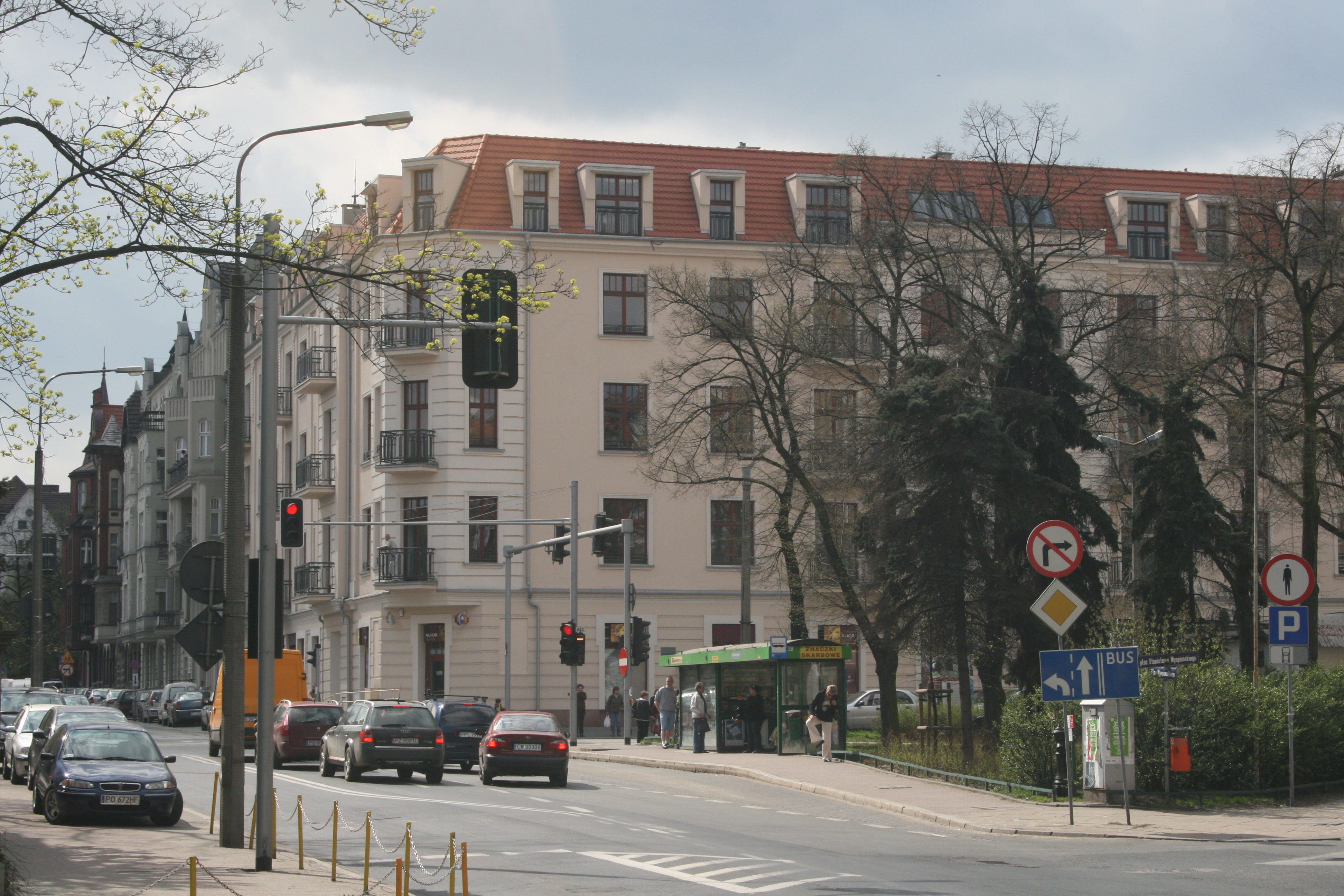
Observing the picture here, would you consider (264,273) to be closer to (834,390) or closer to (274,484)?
(274,484)

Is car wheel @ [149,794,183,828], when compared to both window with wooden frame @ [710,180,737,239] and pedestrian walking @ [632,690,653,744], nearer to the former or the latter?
pedestrian walking @ [632,690,653,744]

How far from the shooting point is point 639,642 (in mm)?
41156

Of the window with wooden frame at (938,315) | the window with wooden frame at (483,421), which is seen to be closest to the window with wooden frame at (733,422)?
the window with wooden frame at (938,315)

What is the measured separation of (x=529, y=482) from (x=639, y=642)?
1176 centimetres

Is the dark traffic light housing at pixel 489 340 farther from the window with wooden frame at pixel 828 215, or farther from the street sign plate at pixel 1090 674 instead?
the window with wooden frame at pixel 828 215

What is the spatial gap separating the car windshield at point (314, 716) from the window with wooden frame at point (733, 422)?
11.5 meters

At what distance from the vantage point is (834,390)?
3953 cm

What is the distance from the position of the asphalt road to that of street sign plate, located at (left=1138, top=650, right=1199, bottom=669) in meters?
3.36

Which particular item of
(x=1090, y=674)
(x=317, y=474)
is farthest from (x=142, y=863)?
(x=317, y=474)

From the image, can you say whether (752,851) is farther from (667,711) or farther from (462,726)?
(667,711)

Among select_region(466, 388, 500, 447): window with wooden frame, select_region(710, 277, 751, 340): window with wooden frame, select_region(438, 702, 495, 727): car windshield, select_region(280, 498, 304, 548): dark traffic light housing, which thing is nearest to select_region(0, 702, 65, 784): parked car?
select_region(438, 702, 495, 727): car windshield

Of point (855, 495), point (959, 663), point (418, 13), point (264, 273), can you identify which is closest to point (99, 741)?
point (264, 273)

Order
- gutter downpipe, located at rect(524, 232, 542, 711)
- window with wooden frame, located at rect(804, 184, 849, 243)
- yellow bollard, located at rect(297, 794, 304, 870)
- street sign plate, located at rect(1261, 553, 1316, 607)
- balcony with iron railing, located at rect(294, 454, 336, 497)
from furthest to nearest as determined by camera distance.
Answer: balcony with iron railing, located at rect(294, 454, 336, 497)
gutter downpipe, located at rect(524, 232, 542, 711)
window with wooden frame, located at rect(804, 184, 849, 243)
street sign plate, located at rect(1261, 553, 1316, 607)
yellow bollard, located at rect(297, 794, 304, 870)

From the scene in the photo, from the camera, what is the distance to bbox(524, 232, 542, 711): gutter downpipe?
51.1 metres
